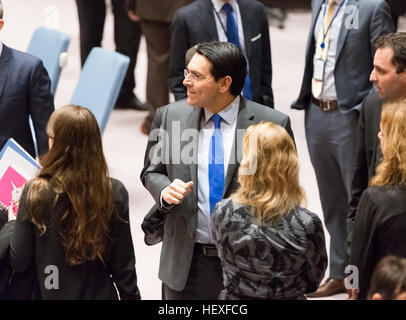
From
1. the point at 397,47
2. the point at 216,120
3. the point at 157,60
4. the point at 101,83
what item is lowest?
the point at 157,60

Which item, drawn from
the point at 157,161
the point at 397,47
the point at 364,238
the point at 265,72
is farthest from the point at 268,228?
the point at 265,72

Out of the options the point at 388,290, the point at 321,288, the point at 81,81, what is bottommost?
the point at 321,288

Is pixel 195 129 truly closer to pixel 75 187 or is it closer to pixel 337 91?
pixel 75 187

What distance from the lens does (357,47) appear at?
4.40 meters

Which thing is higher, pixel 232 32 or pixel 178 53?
pixel 232 32

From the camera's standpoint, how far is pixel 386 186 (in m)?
3.04

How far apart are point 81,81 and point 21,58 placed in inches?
71.9

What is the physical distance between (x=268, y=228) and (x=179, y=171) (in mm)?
651

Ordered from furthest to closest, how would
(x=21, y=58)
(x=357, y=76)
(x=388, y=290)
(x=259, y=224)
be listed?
(x=357, y=76), (x=21, y=58), (x=259, y=224), (x=388, y=290)

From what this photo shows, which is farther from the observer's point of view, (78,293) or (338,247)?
(338,247)

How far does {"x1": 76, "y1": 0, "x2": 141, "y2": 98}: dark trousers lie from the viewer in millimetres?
7703

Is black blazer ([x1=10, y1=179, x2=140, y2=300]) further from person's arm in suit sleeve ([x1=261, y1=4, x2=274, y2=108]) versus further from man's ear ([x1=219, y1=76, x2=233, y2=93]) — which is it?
person's arm in suit sleeve ([x1=261, y1=4, x2=274, y2=108])

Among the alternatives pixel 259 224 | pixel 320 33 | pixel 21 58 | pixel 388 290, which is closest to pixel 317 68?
pixel 320 33
